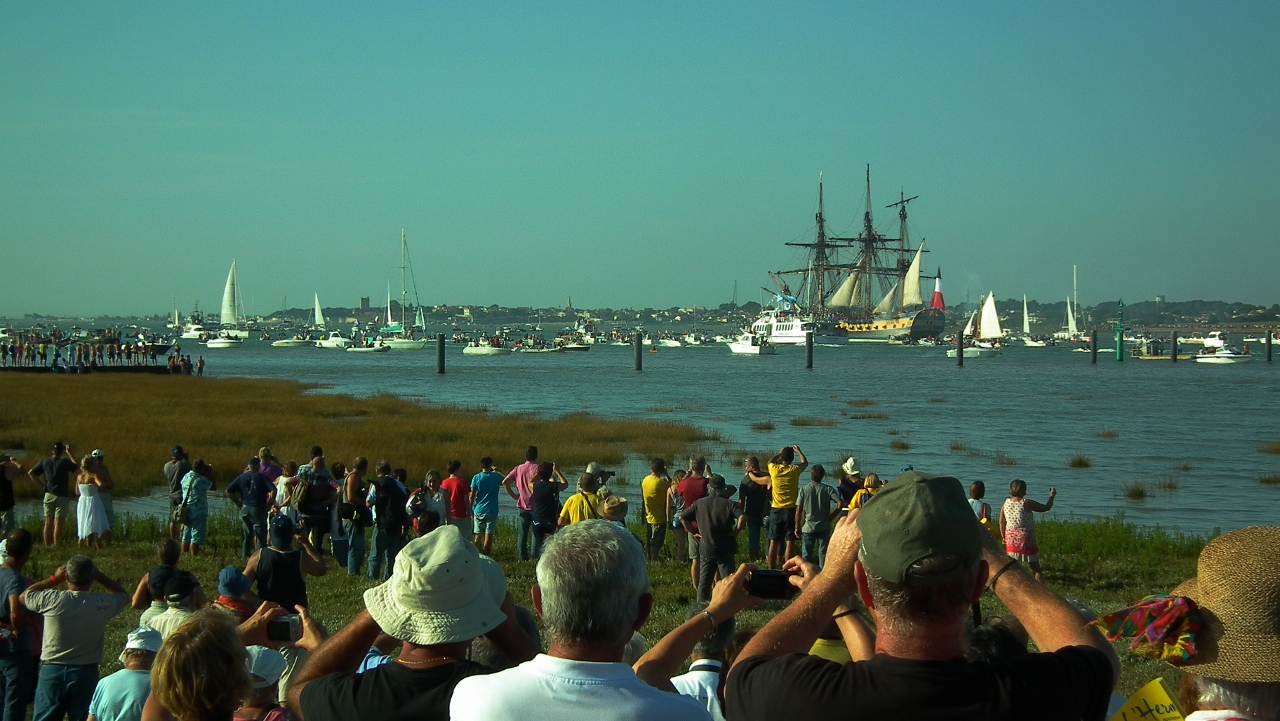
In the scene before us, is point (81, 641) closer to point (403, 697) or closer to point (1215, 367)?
point (403, 697)

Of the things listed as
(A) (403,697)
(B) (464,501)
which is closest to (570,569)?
(A) (403,697)

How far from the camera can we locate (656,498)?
44.7 feet

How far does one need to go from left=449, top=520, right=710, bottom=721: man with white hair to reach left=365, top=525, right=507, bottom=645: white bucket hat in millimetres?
455

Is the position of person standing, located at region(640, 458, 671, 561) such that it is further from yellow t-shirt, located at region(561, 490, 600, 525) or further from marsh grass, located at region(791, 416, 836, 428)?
marsh grass, located at region(791, 416, 836, 428)

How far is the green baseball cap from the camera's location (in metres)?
2.43

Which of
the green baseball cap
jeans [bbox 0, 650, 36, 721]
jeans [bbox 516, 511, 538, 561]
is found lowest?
jeans [bbox 516, 511, 538, 561]

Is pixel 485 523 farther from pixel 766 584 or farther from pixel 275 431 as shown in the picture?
pixel 275 431

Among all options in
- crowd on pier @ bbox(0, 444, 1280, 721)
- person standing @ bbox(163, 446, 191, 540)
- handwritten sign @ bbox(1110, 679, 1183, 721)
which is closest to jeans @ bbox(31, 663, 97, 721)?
crowd on pier @ bbox(0, 444, 1280, 721)

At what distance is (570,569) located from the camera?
2.80 meters

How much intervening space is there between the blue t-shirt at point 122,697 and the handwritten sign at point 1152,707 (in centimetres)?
402

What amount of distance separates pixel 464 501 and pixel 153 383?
4439cm

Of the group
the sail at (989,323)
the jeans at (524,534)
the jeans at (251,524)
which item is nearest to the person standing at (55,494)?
the jeans at (251,524)

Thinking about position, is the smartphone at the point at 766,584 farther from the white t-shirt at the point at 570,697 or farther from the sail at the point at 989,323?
the sail at the point at 989,323

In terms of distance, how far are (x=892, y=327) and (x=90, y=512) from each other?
150 m
